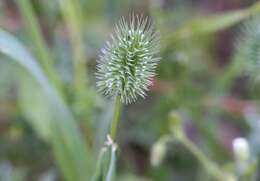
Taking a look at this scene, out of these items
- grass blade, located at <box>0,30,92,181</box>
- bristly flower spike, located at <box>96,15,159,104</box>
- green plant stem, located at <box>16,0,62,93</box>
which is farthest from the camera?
green plant stem, located at <box>16,0,62,93</box>

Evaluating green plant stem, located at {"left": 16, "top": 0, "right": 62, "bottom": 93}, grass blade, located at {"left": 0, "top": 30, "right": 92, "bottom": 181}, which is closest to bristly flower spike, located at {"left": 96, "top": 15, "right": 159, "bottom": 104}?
grass blade, located at {"left": 0, "top": 30, "right": 92, "bottom": 181}

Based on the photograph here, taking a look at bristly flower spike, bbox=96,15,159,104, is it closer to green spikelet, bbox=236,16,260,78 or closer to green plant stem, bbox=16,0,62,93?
green spikelet, bbox=236,16,260,78

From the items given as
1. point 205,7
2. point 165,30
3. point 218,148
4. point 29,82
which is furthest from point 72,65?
point 205,7

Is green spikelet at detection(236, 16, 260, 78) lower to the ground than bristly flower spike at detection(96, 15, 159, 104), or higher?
higher

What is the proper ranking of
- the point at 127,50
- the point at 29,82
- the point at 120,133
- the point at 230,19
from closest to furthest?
the point at 127,50 < the point at 230,19 < the point at 29,82 < the point at 120,133

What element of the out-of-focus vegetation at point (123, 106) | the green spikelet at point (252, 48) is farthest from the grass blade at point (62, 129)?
the green spikelet at point (252, 48)

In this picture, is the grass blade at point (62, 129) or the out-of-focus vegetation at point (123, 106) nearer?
the grass blade at point (62, 129)

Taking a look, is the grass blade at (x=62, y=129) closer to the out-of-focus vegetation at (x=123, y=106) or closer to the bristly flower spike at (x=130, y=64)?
the out-of-focus vegetation at (x=123, y=106)

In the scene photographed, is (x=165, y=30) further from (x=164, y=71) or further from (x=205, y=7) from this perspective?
(x=205, y=7)
